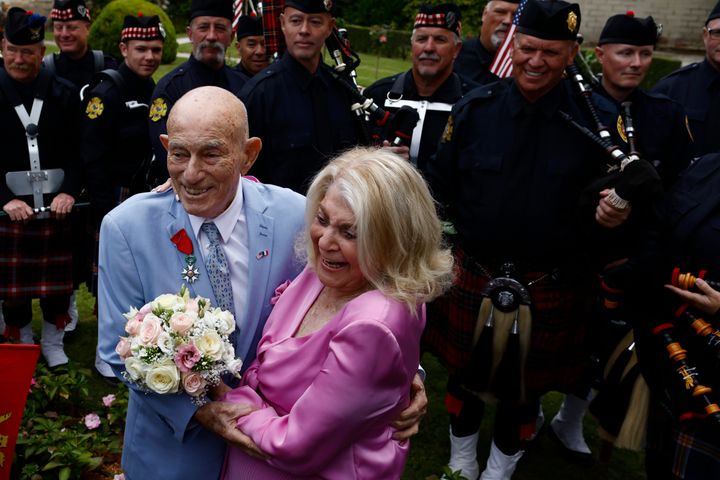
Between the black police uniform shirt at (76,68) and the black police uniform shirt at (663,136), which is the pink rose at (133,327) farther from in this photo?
the black police uniform shirt at (76,68)

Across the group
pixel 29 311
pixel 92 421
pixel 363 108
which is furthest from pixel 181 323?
pixel 29 311

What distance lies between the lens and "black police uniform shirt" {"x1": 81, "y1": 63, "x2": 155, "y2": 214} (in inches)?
187

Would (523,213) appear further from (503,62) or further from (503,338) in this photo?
(503,62)

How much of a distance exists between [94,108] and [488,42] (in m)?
3.30

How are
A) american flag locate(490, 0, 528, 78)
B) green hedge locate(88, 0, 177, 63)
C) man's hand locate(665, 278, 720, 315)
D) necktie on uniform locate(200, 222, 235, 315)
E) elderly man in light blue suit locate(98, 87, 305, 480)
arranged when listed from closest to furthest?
elderly man in light blue suit locate(98, 87, 305, 480) → necktie on uniform locate(200, 222, 235, 315) → man's hand locate(665, 278, 720, 315) → american flag locate(490, 0, 528, 78) → green hedge locate(88, 0, 177, 63)

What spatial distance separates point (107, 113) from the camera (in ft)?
15.6

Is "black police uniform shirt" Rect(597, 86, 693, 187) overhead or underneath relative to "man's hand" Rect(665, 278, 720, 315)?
overhead

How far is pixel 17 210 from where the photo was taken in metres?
4.62

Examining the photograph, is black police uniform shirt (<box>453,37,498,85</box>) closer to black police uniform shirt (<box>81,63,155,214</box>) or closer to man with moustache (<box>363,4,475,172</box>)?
man with moustache (<box>363,4,475,172</box>)

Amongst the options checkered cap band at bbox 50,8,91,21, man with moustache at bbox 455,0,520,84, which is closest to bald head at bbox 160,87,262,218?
man with moustache at bbox 455,0,520,84

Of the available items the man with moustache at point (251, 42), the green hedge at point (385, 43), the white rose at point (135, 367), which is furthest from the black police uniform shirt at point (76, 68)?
the green hedge at point (385, 43)

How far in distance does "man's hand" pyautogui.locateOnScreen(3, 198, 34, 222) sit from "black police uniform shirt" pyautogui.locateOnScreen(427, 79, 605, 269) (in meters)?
2.92

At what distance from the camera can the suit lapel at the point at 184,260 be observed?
2.29 metres

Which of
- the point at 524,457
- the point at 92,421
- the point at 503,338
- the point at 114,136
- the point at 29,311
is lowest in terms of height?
the point at 524,457
